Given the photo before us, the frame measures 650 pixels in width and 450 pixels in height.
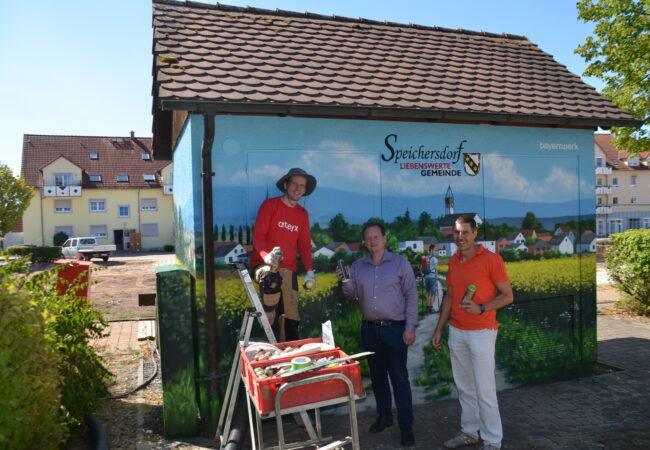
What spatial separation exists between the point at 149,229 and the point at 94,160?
8593 millimetres

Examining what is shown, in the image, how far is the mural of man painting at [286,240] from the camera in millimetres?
5156

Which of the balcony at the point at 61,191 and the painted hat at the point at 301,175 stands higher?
the balcony at the point at 61,191

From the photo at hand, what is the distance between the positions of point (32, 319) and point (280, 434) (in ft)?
6.42

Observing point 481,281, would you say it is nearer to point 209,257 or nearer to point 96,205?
point 209,257

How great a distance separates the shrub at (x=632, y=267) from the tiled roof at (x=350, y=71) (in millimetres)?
4882

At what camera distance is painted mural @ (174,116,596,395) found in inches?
209

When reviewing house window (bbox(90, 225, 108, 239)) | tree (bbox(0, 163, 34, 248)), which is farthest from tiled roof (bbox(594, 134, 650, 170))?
tree (bbox(0, 163, 34, 248))

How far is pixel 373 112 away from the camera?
18.2ft

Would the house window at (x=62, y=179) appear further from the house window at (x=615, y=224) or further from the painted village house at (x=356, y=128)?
the house window at (x=615, y=224)

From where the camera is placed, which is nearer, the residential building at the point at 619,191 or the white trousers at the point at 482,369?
the white trousers at the point at 482,369

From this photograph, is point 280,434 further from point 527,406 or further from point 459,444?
point 527,406

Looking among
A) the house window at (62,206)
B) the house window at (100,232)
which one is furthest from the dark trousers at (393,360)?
the house window at (62,206)

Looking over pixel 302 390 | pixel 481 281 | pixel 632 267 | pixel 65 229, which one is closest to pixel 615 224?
pixel 632 267

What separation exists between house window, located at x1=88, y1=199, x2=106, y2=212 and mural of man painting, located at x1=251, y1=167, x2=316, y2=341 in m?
45.2
